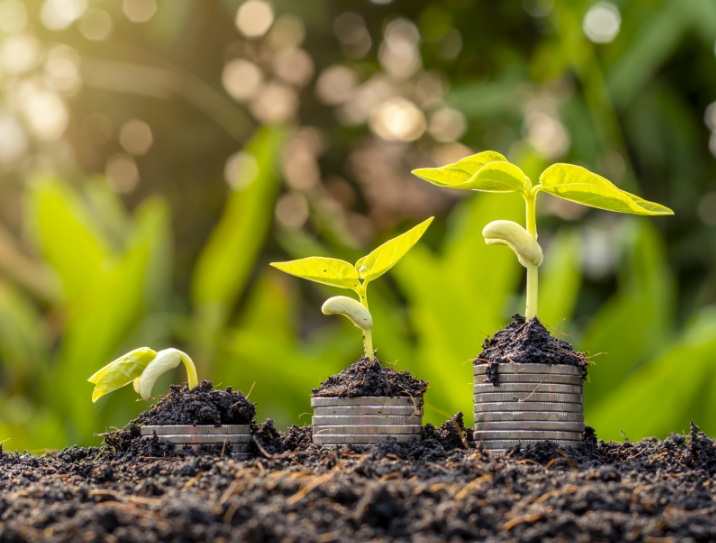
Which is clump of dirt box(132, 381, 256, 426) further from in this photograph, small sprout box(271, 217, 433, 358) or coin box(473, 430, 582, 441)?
coin box(473, 430, 582, 441)

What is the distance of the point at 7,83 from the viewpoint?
268 cm

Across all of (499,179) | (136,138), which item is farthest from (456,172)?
(136,138)

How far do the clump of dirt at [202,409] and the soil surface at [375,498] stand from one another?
4cm

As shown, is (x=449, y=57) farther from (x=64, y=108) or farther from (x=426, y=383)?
(x=426, y=383)

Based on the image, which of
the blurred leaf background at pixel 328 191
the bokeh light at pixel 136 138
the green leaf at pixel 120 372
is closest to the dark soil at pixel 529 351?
the green leaf at pixel 120 372

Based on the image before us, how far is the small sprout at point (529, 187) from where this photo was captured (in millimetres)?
599

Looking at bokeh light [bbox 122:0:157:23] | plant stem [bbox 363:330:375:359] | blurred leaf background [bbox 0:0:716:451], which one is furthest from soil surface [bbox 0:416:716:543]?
bokeh light [bbox 122:0:157:23]

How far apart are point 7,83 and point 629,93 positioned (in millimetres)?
2505

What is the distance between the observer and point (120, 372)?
0.66 meters

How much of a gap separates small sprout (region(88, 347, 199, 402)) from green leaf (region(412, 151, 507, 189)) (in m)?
0.31

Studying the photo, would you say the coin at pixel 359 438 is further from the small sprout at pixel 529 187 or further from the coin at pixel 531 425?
the small sprout at pixel 529 187

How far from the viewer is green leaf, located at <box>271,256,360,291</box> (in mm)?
626

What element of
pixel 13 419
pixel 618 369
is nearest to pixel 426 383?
pixel 618 369

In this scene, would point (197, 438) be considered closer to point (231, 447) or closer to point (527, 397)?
point (231, 447)
